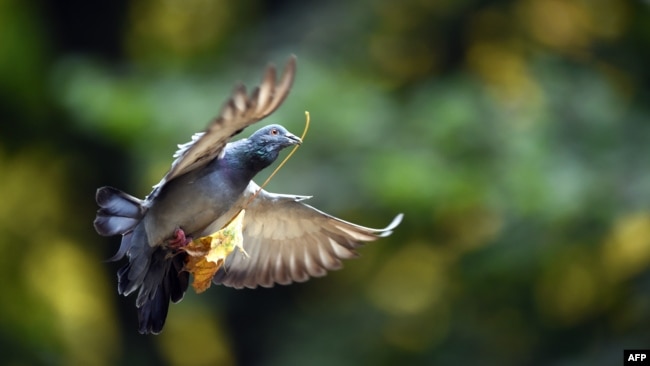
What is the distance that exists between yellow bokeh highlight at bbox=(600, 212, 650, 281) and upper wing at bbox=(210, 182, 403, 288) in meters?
4.44

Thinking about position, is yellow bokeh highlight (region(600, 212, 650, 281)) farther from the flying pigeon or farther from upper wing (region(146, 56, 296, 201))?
upper wing (region(146, 56, 296, 201))

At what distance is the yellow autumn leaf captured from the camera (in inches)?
178

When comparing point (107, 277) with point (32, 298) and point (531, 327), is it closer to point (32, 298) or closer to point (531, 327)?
point (32, 298)

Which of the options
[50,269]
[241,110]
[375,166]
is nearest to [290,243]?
[241,110]

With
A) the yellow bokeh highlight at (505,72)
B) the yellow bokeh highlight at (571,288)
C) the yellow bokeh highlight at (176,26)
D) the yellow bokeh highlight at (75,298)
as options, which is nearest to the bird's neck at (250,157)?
the yellow bokeh highlight at (571,288)

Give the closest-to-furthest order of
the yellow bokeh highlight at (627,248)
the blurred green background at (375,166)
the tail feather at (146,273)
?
the tail feather at (146,273)
the yellow bokeh highlight at (627,248)
the blurred green background at (375,166)

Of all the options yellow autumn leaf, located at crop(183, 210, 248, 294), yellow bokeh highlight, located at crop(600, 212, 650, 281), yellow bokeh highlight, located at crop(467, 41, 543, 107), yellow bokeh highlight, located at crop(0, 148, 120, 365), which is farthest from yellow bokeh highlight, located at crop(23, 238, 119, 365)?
yellow autumn leaf, located at crop(183, 210, 248, 294)

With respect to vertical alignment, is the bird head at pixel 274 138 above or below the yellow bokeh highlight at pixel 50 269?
below

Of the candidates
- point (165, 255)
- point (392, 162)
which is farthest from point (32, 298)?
point (165, 255)

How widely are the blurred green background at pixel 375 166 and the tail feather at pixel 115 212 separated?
5.09 m

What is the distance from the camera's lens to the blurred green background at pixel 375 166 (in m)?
10.2

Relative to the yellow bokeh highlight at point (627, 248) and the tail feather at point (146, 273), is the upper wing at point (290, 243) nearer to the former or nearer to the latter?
the tail feather at point (146, 273)

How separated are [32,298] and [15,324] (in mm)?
305

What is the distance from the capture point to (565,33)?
11.6 metres
